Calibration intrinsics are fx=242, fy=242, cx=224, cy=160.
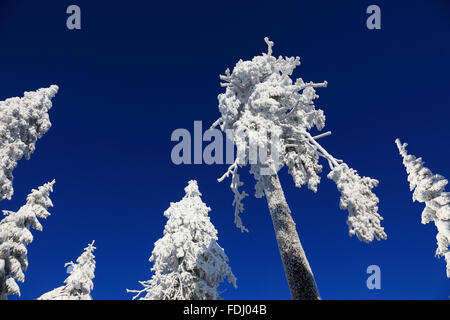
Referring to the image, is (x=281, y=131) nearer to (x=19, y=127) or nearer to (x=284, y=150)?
(x=284, y=150)

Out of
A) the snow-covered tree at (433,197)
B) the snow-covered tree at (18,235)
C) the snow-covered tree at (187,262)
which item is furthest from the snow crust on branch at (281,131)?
the snow-covered tree at (18,235)

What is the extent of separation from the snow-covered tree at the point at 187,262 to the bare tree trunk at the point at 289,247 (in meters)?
8.28

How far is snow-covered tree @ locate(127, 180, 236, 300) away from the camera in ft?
47.2

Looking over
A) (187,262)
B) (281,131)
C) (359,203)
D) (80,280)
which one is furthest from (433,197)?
(80,280)

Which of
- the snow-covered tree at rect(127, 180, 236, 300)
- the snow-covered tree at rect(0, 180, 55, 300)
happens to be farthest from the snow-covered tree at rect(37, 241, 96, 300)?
the snow-covered tree at rect(127, 180, 236, 300)

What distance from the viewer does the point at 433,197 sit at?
12984mm

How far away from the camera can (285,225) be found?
8.21 metres

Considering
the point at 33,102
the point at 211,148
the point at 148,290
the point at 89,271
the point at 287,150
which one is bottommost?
the point at 148,290

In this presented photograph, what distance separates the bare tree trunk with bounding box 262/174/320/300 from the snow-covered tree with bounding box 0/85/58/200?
1704 cm

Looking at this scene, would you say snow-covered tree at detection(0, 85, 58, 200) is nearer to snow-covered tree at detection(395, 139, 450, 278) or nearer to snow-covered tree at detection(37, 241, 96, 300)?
snow-covered tree at detection(37, 241, 96, 300)

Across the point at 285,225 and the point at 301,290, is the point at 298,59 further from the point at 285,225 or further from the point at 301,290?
the point at 301,290

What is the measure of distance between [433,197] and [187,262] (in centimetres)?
1428
